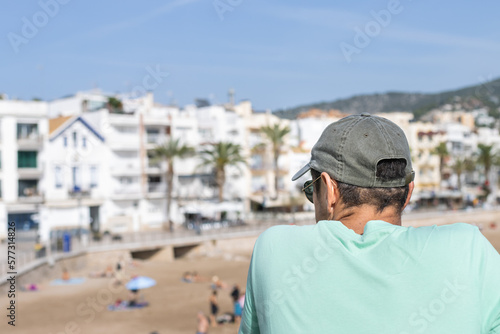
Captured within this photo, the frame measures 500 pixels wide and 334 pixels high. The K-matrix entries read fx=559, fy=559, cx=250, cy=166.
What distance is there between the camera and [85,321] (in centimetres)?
2150

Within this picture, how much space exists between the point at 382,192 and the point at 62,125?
144 ft

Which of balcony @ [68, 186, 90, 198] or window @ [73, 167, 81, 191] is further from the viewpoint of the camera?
window @ [73, 167, 81, 191]

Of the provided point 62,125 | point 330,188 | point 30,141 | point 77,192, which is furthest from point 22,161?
point 330,188

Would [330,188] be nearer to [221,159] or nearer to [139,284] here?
[139,284]

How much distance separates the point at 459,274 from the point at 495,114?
200 meters

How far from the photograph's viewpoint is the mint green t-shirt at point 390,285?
128 cm

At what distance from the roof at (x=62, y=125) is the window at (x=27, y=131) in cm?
175

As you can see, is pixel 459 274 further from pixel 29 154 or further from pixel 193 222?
pixel 193 222

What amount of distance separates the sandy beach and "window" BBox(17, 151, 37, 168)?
1327 cm

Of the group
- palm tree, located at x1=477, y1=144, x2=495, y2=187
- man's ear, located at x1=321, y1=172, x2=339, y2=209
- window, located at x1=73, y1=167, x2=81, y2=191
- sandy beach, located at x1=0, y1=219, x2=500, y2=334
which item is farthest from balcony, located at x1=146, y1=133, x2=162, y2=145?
man's ear, located at x1=321, y1=172, x2=339, y2=209

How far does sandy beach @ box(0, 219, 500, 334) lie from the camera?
67.7 feet

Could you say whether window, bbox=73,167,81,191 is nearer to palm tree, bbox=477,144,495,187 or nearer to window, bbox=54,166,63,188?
window, bbox=54,166,63,188

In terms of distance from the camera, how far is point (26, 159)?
133ft

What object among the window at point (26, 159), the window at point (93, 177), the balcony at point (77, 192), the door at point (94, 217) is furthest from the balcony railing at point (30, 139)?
the door at point (94, 217)
